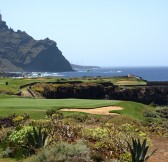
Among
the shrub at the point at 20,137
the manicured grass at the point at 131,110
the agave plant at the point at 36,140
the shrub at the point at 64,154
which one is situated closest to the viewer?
the shrub at the point at 64,154

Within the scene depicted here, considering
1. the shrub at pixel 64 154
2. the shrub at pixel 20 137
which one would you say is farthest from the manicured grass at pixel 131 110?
the shrub at pixel 64 154

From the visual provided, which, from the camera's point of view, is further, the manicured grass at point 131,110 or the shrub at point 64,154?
the manicured grass at point 131,110

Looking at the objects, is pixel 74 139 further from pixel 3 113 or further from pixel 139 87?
pixel 139 87

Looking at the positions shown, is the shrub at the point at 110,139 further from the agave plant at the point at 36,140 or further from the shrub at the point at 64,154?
the agave plant at the point at 36,140

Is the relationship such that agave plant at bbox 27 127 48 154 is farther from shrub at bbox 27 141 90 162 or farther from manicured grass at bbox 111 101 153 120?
manicured grass at bbox 111 101 153 120

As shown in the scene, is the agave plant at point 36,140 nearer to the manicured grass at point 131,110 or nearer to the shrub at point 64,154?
the shrub at point 64,154

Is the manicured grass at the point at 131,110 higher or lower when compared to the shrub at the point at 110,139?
lower

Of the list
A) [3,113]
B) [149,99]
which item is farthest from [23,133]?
[149,99]

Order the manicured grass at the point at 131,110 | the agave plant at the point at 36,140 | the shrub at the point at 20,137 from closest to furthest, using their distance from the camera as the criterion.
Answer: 1. the agave plant at the point at 36,140
2. the shrub at the point at 20,137
3. the manicured grass at the point at 131,110

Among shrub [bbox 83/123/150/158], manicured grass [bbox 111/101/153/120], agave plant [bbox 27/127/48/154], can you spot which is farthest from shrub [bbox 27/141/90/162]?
manicured grass [bbox 111/101/153/120]

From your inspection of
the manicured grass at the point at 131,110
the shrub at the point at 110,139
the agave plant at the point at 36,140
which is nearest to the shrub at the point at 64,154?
the agave plant at the point at 36,140

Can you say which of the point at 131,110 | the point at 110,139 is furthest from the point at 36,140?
the point at 131,110

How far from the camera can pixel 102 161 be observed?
1291 centimetres

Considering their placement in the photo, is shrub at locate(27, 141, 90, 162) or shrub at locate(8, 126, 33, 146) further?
shrub at locate(8, 126, 33, 146)
